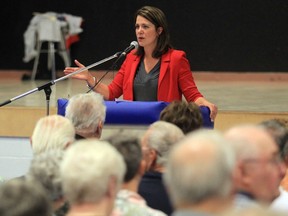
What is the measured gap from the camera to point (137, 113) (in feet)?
13.9

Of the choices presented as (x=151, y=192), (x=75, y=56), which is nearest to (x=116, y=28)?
(x=75, y=56)

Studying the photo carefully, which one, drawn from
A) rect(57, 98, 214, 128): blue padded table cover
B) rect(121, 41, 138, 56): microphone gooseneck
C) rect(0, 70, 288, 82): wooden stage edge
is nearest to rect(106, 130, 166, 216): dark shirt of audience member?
rect(57, 98, 214, 128): blue padded table cover

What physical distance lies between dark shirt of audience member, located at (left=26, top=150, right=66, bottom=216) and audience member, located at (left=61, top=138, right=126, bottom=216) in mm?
276

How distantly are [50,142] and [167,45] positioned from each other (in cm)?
212

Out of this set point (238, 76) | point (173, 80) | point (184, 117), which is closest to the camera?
point (184, 117)

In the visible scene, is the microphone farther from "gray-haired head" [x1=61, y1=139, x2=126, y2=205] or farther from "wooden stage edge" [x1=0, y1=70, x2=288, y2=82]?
"wooden stage edge" [x1=0, y1=70, x2=288, y2=82]

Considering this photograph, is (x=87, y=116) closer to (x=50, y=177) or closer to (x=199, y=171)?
(x=50, y=177)

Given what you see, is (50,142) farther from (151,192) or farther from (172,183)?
(172,183)

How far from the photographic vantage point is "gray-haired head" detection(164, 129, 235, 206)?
5.60 ft

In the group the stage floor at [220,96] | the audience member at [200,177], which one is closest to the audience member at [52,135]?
the audience member at [200,177]

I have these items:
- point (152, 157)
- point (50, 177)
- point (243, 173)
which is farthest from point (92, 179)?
point (152, 157)

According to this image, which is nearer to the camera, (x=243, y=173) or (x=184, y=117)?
(x=243, y=173)

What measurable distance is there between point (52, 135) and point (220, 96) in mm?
5212

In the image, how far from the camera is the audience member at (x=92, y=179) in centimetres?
197
